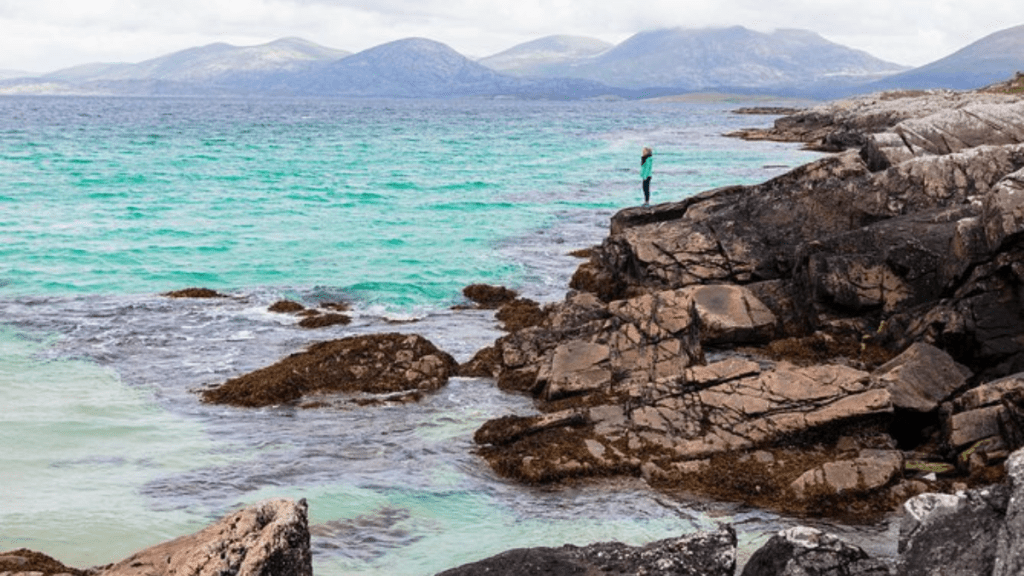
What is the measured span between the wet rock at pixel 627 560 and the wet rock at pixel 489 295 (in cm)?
1618

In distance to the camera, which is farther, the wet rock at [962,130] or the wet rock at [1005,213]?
the wet rock at [962,130]

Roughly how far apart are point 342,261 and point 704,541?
2491cm

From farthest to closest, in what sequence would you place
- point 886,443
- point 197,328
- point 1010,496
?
point 197,328, point 886,443, point 1010,496

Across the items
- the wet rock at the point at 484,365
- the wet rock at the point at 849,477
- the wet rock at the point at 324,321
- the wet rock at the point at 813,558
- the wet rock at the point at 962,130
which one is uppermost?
the wet rock at the point at 962,130

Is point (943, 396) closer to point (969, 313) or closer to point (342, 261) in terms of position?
point (969, 313)

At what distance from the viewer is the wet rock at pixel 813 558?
844cm

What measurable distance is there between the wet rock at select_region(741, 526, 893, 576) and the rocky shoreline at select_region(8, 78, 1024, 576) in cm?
2

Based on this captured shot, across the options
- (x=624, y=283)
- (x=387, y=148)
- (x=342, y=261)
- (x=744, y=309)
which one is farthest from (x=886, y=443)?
(x=387, y=148)

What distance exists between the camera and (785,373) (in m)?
14.6

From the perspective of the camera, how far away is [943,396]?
1430 centimetres

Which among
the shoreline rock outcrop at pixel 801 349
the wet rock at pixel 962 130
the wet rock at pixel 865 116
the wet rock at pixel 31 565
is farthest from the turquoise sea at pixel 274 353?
the wet rock at pixel 865 116

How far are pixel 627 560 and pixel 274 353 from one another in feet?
42.9

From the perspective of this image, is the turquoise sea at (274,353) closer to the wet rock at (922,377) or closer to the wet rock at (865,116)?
the wet rock at (922,377)

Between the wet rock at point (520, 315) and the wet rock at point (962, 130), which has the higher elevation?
the wet rock at point (962, 130)
